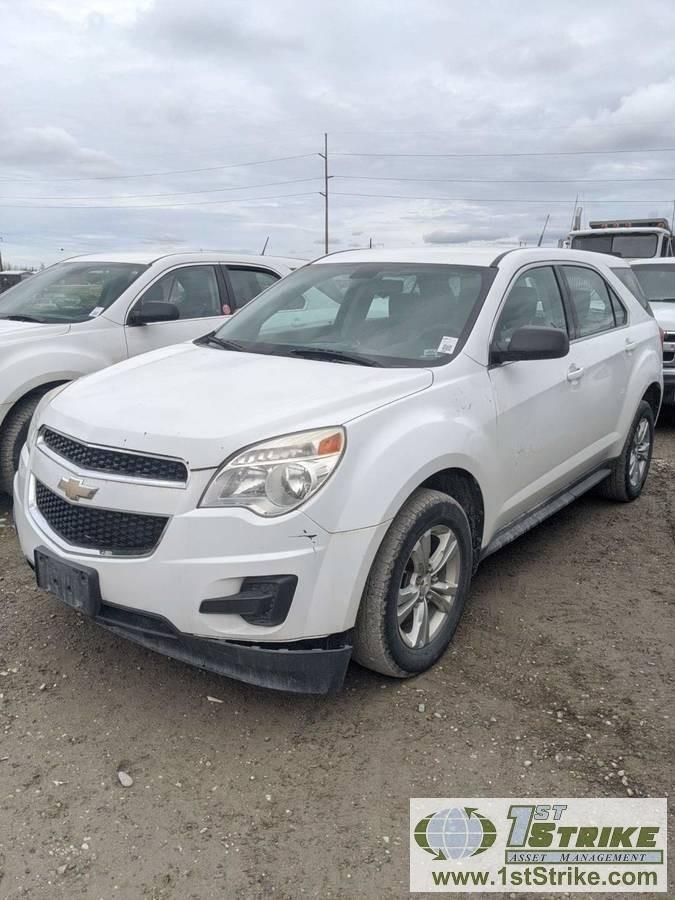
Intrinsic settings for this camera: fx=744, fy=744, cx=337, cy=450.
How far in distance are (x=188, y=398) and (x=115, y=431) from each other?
0.34 metres

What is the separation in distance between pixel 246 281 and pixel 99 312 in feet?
4.77

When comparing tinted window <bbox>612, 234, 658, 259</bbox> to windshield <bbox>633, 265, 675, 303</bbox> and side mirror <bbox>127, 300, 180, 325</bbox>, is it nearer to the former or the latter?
windshield <bbox>633, 265, 675, 303</bbox>

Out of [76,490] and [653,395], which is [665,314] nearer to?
A: [653,395]

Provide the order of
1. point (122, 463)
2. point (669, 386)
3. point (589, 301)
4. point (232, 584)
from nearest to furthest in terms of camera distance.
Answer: point (232, 584) → point (122, 463) → point (589, 301) → point (669, 386)

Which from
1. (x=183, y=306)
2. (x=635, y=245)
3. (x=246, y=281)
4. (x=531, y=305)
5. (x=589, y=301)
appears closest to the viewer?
(x=531, y=305)

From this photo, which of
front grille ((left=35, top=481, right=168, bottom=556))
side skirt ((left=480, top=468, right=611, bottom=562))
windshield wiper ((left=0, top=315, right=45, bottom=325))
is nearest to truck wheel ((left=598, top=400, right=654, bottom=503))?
side skirt ((left=480, top=468, right=611, bottom=562))

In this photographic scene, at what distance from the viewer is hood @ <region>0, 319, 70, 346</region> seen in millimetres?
5008

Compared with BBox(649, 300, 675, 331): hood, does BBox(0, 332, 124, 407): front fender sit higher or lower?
higher

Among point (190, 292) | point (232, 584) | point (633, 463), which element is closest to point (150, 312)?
point (190, 292)

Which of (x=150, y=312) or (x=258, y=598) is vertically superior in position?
(x=150, y=312)

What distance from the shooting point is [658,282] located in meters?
9.37

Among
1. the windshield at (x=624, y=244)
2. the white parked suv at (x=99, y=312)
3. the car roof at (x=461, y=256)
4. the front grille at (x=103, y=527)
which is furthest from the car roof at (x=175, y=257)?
the windshield at (x=624, y=244)

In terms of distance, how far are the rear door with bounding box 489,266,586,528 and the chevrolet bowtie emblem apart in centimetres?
179

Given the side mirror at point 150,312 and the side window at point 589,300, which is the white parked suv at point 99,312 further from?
the side window at point 589,300
